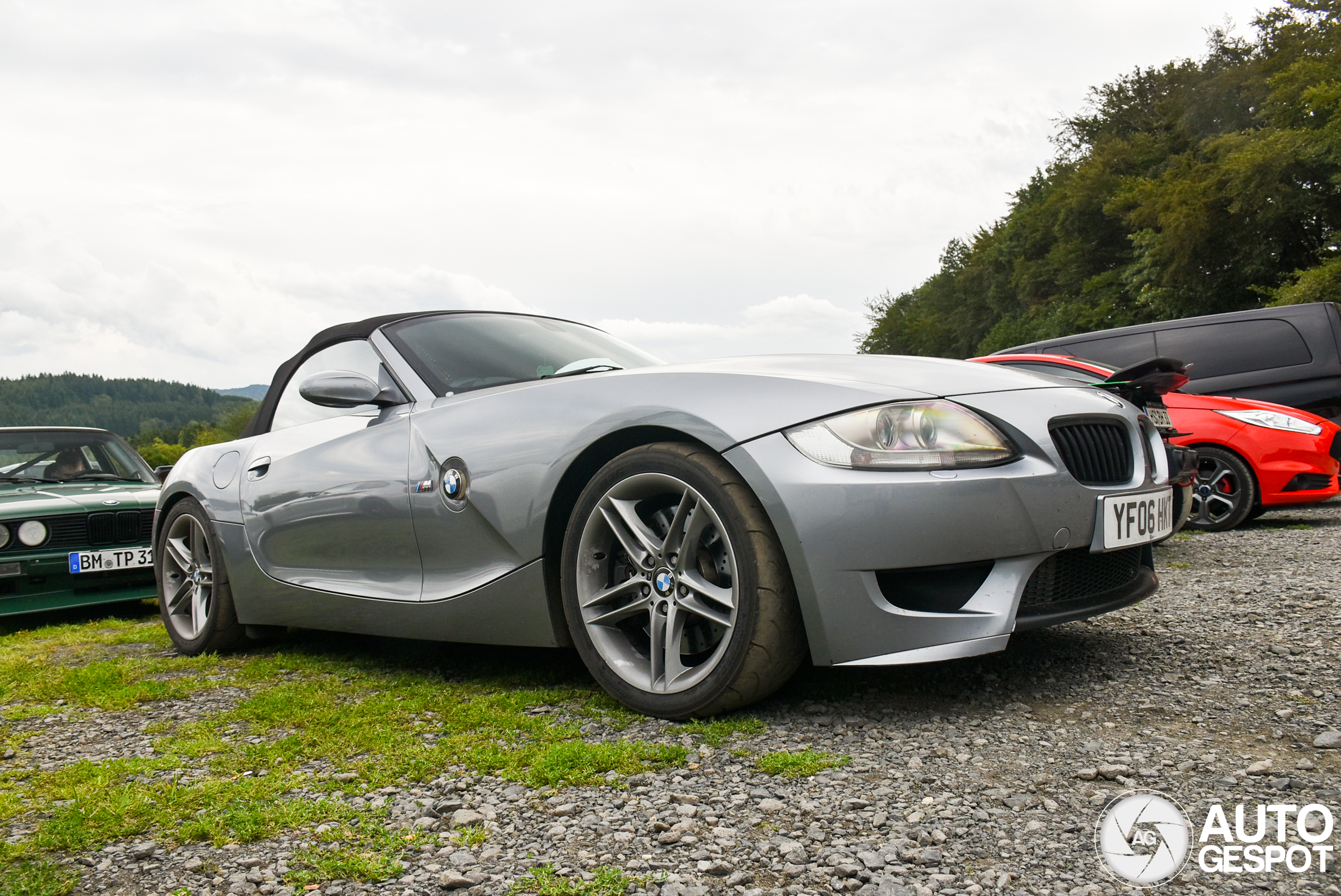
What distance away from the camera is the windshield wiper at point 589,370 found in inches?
144

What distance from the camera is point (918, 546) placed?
2484 millimetres

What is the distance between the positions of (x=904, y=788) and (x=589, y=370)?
203cm

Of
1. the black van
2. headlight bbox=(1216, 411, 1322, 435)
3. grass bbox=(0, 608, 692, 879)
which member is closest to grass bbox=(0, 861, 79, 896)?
grass bbox=(0, 608, 692, 879)

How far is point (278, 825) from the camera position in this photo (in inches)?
86.9

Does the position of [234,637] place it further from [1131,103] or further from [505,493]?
[1131,103]

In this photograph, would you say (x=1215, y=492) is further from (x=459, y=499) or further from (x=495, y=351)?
(x=459, y=499)

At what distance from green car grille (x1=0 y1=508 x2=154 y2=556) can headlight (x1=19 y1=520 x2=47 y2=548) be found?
0.02 metres

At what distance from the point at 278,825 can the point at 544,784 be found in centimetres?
58

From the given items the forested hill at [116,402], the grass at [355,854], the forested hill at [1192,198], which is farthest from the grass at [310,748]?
the forested hill at [116,402]

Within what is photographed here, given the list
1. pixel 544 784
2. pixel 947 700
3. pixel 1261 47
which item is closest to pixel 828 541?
pixel 947 700

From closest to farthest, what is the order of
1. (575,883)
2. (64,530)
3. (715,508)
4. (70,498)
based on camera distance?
(575,883) < (715,508) < (64,530) < (70,498)

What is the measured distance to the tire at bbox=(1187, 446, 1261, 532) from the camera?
7.41m

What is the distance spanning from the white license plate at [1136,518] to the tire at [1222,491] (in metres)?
4.91

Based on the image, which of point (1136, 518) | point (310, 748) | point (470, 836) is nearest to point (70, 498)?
point (310, 748)
